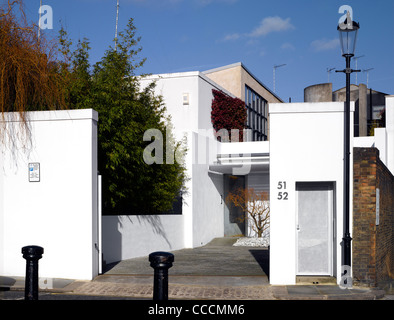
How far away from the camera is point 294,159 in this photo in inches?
406

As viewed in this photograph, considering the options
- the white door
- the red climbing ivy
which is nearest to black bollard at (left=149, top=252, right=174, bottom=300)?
the white door

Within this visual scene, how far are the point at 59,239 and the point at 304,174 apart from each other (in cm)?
561

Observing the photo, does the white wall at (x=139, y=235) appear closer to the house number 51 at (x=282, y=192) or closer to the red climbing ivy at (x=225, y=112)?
the house number 51 at (x=282, y=192)

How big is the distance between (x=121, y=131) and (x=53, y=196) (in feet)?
10.8

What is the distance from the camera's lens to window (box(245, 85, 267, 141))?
2721cm

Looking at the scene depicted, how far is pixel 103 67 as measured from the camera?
15562 mm

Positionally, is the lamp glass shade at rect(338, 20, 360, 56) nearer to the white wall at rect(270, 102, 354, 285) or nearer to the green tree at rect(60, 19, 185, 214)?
the white wall at rect(270, 102, 354, 285)

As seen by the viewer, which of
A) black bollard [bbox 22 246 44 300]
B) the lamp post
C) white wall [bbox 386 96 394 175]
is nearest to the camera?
black bollard [bbox 22 246 44 300]

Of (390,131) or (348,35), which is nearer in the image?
(348,35)

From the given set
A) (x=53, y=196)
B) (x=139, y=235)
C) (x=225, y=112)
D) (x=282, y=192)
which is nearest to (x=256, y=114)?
(x=225, y=112)

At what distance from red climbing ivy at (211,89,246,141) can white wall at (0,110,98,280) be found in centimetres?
1126

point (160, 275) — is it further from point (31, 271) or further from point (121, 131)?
point (121, 131)

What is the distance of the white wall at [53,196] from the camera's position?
1066 centimetres

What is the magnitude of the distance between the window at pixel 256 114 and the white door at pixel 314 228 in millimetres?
15352
